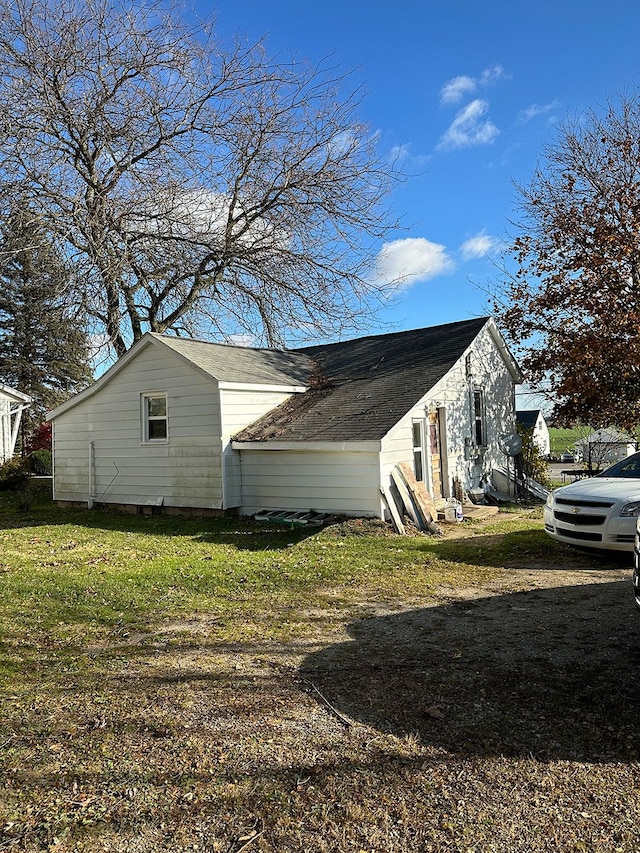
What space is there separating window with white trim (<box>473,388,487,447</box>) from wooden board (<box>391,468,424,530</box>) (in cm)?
476

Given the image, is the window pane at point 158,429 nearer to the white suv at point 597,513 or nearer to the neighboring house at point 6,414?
the white suv at point 597,513

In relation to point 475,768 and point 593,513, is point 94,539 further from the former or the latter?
point 475,768

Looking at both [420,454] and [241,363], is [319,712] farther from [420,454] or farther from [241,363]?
[241,363]

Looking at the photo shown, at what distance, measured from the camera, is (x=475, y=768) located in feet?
10.8

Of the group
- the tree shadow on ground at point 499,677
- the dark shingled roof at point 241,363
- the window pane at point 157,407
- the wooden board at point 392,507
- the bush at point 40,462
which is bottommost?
the tree shadow on ground at point 499,677

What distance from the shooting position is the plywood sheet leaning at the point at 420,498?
39.1 feet

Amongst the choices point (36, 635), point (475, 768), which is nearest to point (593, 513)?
Result: point (475, 768)

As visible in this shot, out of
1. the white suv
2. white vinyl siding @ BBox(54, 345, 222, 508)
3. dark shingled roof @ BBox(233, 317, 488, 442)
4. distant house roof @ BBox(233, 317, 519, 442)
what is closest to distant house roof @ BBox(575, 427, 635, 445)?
distant house roof @ BBox(233, 317, 519, 442)

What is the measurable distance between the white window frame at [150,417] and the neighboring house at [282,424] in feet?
0.11

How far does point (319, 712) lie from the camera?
4.02 m

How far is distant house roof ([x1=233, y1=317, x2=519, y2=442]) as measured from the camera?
12.3 metres

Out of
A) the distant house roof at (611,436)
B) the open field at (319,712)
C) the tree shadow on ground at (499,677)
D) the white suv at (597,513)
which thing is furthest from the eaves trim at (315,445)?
the distant house roof at (611,436)

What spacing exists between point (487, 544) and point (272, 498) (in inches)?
190

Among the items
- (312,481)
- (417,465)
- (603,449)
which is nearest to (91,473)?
(312,481)
